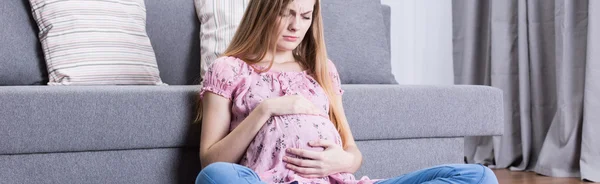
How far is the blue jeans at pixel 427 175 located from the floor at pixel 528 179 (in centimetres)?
143

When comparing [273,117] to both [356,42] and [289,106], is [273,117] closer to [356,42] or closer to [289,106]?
[289,106]

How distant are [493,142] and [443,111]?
1265mm

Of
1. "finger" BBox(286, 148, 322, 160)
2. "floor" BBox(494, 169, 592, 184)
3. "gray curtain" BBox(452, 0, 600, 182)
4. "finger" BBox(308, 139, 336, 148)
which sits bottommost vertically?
"floor" BBox(494, 169, 592, 184)

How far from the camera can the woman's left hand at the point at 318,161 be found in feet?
5.09

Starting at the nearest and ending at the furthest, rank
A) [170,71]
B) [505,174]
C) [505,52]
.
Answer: [170,71], [505,174], [505,52]

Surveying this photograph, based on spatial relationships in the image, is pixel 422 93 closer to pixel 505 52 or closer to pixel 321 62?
pixel 321 62

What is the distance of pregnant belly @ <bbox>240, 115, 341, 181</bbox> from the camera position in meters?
1.56

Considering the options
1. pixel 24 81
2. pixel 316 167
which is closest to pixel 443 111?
pixel 316 167

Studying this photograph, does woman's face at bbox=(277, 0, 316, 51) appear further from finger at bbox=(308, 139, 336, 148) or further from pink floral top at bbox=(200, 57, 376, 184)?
finger at bbox=(308, 139, 336, 148)

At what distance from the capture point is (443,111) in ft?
7.27

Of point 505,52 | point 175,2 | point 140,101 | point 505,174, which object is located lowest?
point 505,174

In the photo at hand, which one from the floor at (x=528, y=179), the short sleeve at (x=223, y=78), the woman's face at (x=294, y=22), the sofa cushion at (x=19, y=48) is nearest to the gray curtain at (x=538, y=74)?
the floor at (x=528, y=179)

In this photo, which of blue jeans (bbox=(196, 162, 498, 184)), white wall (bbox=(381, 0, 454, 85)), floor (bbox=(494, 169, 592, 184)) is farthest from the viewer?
white wall (bbox=(381, 0, 454, 85))

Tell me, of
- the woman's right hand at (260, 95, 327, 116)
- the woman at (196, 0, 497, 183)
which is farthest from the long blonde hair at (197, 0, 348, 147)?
the woman's right hand at (260, 95, 327, 116)
